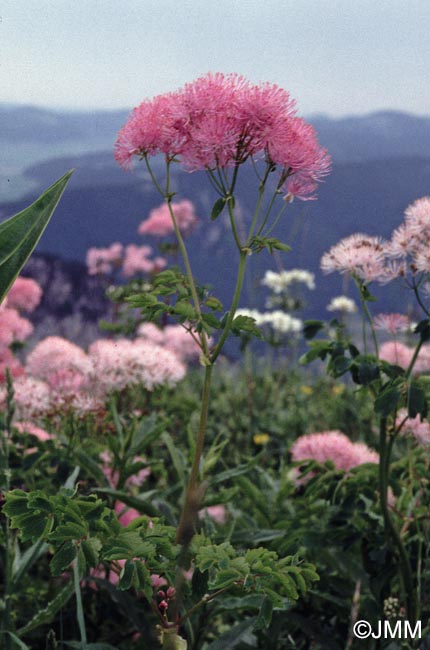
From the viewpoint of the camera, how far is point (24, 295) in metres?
3.01

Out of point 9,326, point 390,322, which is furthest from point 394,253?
point 9,326

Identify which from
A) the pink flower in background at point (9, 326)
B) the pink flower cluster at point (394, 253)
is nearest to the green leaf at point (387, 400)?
the pink flower cluster at point (394, 253)

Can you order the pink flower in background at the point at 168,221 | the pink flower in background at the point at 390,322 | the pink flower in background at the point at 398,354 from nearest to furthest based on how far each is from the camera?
the pink flower in background at the point at 390,322, the pink flower in background at the point at 398,354, the pink flower in background at the point at 168,221

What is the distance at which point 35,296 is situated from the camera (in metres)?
3.04

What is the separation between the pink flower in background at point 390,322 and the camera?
4.77 ft

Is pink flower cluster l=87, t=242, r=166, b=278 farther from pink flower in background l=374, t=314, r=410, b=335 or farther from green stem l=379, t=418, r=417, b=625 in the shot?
green stem l=379, t=418, r=417, b=625

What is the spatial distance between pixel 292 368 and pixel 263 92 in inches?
146

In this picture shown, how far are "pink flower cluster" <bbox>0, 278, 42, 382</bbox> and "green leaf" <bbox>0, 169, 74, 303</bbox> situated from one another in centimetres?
64

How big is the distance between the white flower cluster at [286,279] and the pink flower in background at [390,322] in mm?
2489

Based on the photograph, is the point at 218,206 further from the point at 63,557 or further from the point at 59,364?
the point at 59,364

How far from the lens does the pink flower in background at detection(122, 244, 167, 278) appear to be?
12.1 feet

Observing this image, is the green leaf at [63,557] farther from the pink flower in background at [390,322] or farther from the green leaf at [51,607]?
the pink flower in background at [390,322]

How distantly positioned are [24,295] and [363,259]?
1962mm

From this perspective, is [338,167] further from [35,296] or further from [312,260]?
[35,296]
